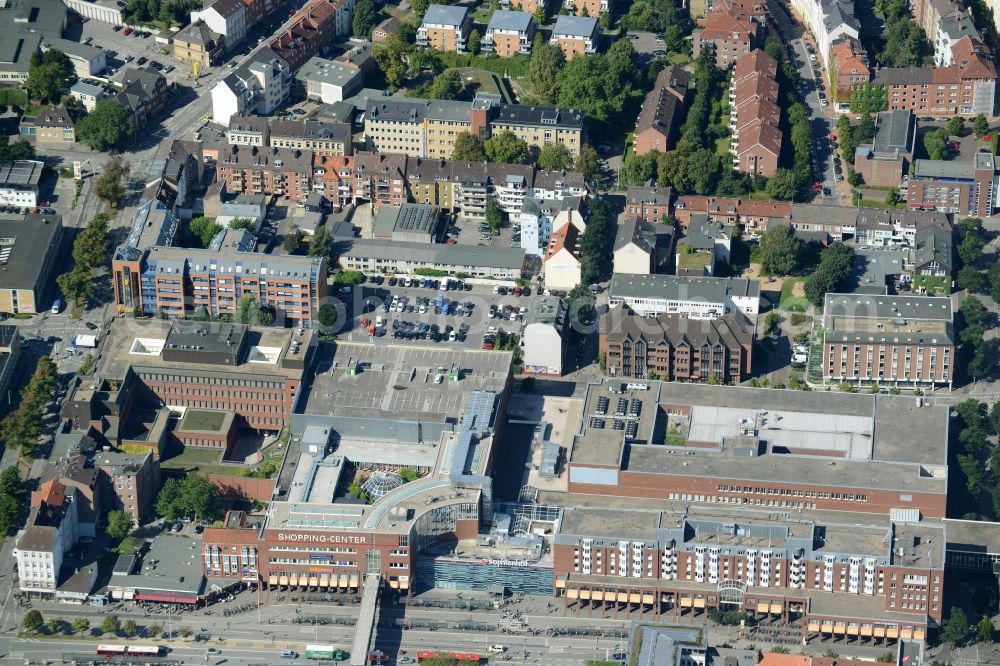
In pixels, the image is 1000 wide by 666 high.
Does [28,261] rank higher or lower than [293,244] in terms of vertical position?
higher

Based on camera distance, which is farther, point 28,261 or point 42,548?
point 28,261

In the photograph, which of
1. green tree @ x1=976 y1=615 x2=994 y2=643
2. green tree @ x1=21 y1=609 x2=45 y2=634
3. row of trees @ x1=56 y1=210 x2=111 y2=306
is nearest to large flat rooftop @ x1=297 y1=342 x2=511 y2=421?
row of trees @ x1=56 y1=210 x2=111 y2=306

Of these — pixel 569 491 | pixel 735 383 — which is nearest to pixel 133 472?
pixel 569 491

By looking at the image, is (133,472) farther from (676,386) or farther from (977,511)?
(977,511)

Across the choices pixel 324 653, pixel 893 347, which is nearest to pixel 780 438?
pixel 893 347

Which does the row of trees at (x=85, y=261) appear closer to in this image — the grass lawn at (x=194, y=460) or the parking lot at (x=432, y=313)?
the parking lot at (x=432, y=313)

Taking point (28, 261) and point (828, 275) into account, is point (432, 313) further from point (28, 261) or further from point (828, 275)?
point (28, 261)

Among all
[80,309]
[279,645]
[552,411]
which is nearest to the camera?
[279,645]
